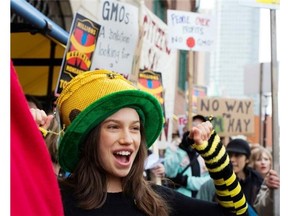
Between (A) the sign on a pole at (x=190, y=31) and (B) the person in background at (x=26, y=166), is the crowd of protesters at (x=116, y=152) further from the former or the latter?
(A) the sign on a pole at (x=190, y=31)

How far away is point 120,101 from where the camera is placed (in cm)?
205

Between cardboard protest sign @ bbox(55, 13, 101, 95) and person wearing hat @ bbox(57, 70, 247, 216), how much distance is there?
2398mm

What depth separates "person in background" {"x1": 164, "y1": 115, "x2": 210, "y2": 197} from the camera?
5.88 m

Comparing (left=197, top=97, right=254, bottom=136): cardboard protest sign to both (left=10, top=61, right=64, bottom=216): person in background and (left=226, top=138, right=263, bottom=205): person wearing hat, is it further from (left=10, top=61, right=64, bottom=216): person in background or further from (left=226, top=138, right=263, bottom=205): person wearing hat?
(left=10, top=61, right=64, bottom=216): person in background

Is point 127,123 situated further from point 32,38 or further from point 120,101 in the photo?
point 32,38

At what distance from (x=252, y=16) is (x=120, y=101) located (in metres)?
130

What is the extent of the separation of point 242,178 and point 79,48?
1882 millimetres

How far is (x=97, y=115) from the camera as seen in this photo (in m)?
2.05

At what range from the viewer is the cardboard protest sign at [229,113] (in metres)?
9.58

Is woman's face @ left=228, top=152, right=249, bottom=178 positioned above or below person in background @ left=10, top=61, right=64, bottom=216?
below

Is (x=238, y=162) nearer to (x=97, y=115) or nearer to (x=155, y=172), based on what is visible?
(x=155, y=172)

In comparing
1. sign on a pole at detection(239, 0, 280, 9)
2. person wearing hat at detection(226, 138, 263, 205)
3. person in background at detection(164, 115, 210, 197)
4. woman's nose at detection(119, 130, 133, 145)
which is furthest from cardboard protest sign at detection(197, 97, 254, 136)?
woman's nose at detection(119, 130, 133, 145)

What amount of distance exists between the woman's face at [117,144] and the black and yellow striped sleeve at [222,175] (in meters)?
0.28

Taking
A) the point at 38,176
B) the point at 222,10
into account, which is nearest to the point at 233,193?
the point at 38,176
